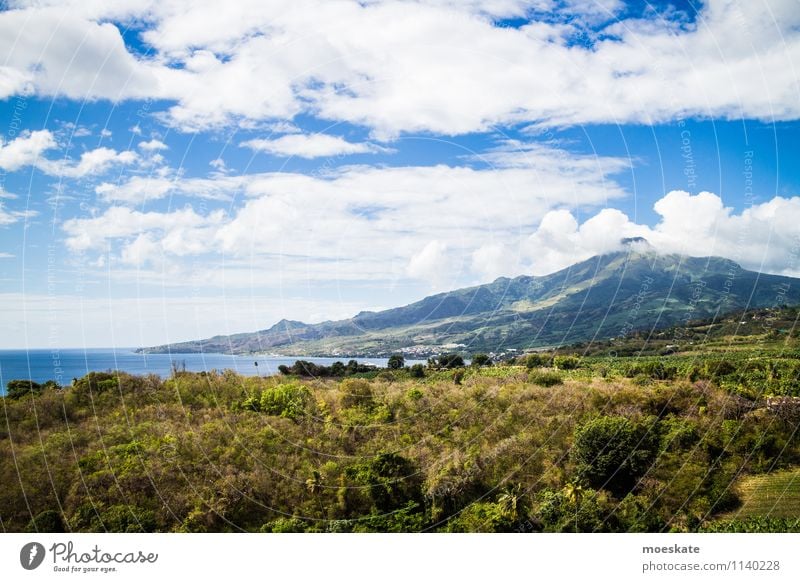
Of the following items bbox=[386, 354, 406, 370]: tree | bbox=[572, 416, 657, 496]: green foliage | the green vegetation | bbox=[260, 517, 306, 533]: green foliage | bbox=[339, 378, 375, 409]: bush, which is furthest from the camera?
bbox=[386, 354, 406, 370]: tree

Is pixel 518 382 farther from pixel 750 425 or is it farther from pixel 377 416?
pixel 750 425

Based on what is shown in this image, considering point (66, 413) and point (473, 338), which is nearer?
point (66, 413)

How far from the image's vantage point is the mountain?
1962 inches

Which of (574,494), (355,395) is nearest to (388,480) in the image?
(574,494)

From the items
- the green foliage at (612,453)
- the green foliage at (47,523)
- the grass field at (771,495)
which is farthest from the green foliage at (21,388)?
the grass field at (771,495)

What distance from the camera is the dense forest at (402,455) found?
19.5 metres

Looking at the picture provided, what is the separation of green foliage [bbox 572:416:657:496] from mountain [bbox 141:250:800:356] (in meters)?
6.62

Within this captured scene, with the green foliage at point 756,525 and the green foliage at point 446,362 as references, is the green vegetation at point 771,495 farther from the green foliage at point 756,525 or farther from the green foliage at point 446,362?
the green foliage at point 446,362

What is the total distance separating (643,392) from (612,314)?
8545cm

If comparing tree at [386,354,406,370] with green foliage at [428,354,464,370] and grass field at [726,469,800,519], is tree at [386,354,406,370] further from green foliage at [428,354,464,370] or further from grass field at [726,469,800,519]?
grass field at [726,469,800,519]

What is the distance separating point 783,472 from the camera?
22.8 meters

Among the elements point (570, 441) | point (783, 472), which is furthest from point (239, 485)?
point (783, 472)
